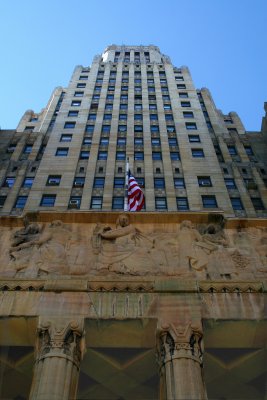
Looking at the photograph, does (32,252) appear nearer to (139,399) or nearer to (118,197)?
(139,399)

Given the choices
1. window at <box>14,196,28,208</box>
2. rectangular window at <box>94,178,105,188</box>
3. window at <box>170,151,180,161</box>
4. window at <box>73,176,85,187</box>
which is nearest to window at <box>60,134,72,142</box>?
window at <box>73,176,85,187</box>

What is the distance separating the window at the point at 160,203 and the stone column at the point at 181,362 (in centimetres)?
1631

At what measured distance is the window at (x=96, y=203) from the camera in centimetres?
3328

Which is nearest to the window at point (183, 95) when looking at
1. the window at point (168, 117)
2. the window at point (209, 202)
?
the window at point (168, 117)

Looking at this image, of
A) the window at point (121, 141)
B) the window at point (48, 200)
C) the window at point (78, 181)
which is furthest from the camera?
the window at point (121, 141)

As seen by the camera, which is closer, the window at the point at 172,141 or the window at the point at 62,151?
the window at the point at 62,151

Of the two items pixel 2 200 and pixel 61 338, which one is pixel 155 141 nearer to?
pixel 2 200

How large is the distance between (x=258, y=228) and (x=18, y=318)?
1254 cm

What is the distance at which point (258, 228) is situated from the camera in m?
23.3

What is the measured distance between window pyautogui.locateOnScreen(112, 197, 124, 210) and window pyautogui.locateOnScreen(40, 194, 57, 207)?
440 cm

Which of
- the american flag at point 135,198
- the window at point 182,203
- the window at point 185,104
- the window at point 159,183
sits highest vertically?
the window at point 185,104

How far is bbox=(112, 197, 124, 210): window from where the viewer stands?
33312 mm

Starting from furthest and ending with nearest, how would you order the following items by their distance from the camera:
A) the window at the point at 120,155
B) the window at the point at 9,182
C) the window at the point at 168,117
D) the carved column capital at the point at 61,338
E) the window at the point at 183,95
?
the window at the point at 183,95 < the window at the point at 168,117 < the window at the point at 120,155 < the window at the point at 9,182 < the carved column capital at the point at 61,338

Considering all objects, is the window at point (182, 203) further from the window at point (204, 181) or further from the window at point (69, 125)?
the window at point (69, 125)
